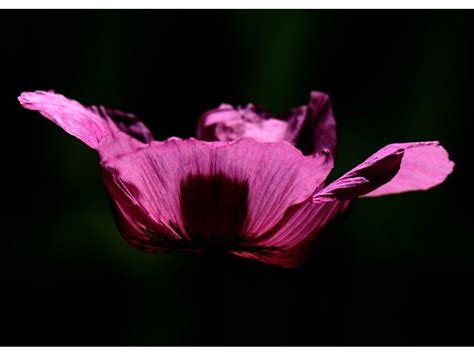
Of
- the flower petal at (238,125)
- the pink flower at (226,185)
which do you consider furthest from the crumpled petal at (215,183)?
the flower petal at (238,125)

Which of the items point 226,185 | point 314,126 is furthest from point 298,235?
point 314,126

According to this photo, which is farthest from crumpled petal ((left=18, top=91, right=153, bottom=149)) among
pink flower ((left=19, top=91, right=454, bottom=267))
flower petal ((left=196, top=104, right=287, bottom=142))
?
flower petal ((left=196, top=104, right=287, bottom=142))

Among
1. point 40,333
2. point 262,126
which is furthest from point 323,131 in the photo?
point 40,333

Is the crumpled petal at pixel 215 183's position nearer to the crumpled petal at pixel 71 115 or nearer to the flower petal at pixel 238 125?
the crumpled petal at pixel 71 115

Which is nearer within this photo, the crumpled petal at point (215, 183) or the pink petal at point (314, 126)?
the crumpled petal at point (215, 183)

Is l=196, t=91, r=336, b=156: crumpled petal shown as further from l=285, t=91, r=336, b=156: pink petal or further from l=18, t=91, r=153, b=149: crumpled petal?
l=18, t=91, r=153, b=149: crumpled petal

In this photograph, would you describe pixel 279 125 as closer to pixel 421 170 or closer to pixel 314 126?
pixel 314 126

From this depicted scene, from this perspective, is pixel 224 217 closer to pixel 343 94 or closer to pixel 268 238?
pixel 268 238
